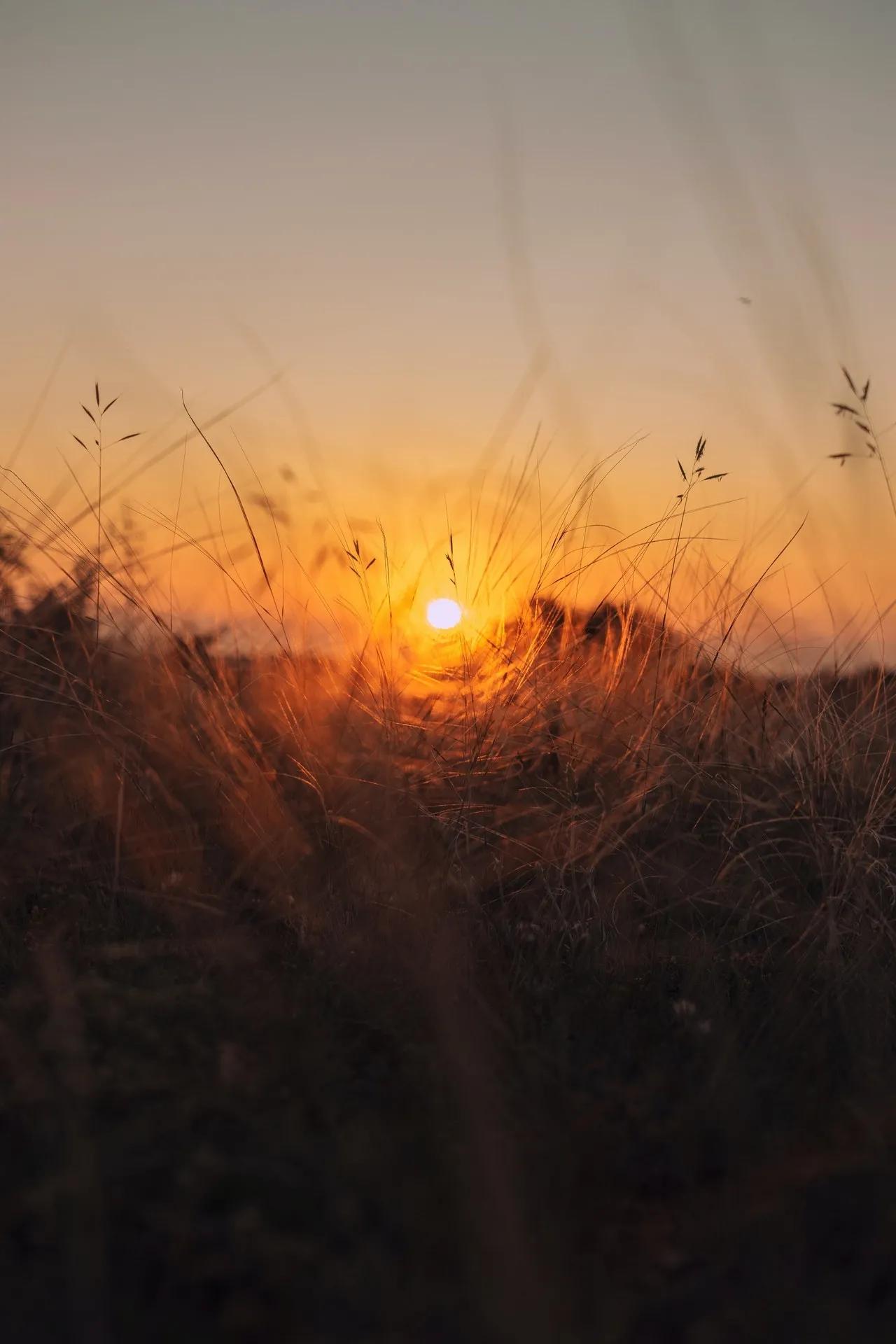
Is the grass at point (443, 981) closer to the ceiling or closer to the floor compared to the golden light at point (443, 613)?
closer to the floor

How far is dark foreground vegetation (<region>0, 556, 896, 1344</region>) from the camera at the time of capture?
1303mm

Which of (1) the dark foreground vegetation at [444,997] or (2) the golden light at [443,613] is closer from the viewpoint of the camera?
(1) the dark foreground vegetation at [444,997]

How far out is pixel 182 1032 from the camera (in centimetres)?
183

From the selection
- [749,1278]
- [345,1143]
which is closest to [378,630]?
[345,1143]

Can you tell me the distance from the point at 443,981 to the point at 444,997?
62 millimetres

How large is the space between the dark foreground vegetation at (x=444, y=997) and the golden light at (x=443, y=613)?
12 cm

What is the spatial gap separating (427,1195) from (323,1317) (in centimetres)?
24

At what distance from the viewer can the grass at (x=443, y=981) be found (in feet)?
4.30

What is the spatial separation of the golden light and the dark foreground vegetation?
0.12 metres

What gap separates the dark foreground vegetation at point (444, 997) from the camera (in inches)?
51.3

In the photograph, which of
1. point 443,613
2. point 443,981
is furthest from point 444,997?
point 443,613

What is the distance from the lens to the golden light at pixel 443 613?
3.09 metres

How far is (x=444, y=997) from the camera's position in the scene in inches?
79.3

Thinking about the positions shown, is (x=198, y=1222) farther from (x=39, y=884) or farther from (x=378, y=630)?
(x=378, y=630)
